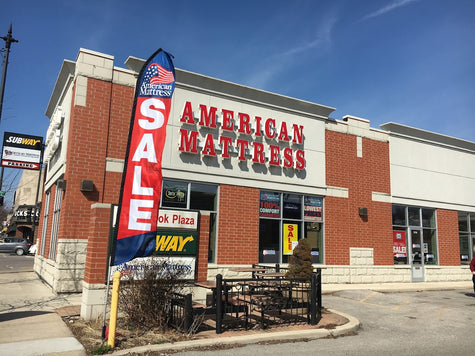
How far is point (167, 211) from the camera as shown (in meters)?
9.09

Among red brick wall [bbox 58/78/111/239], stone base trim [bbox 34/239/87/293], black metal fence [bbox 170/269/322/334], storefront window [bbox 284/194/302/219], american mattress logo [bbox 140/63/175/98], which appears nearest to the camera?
black metal fence [bbox 170/269/322/334]

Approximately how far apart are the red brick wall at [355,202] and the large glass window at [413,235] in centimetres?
68

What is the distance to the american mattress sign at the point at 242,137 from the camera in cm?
1421

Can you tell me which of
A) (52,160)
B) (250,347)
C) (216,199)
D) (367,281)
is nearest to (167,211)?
(250,347)

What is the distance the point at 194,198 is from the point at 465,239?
15.6 meters

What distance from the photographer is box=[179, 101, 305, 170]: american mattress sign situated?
14.2 metres

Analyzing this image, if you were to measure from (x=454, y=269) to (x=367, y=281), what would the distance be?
243 inches

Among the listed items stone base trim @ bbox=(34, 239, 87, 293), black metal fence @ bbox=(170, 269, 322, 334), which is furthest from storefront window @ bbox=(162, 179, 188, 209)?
black metal fence @ bbox=(170, 269, 322, 334)

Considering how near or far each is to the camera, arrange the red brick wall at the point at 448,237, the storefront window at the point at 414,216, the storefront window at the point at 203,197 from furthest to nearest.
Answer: the red brick wall at the point at 448,237
the storefront window at the point at 414,216
the storefront window at the point at 203,197

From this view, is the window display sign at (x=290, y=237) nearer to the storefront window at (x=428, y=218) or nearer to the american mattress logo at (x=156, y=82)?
the storefront window at (x=428, y=218)

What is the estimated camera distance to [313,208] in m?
16.5

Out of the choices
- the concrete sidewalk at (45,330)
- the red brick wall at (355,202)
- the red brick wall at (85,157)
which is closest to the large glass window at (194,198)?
the red brick wall at (85,157)

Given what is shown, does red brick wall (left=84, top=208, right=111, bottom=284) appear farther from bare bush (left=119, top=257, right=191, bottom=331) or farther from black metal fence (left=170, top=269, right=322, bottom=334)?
black metal fence (left=170, top=269, right=322, bottom=334)

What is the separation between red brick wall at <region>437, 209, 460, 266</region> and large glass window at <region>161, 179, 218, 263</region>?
12415 millimetres
